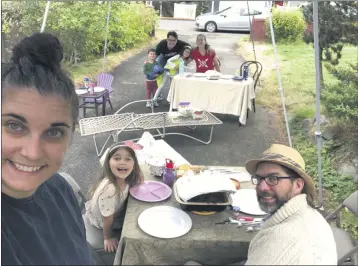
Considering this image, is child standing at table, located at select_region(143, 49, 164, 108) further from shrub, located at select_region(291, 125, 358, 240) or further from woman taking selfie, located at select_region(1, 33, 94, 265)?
woman taking selfie, located at select_region(1, 33, 94, 265)

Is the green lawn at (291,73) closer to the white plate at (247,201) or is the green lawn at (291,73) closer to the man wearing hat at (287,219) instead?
the white plate at (247,201)

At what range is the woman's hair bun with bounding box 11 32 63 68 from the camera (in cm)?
79

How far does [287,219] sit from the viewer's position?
1.55 meters

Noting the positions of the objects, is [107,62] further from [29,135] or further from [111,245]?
[29,135]

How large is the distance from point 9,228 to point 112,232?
1.51m

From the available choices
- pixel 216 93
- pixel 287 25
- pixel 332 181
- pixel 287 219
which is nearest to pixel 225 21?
pixel 287 25

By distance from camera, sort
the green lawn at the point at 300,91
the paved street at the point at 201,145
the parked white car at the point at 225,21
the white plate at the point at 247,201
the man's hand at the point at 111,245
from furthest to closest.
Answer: the parked white car at the point at 225,21 < the paved street at the point at 201,145 < the green lawn at the point at 300,91 < the white plate at the point at 247,201 < the man's hand at the point at 111,245

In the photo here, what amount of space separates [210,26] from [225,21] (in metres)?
0.64

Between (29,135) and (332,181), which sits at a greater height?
(29,135)

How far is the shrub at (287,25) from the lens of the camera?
12109 millimetres

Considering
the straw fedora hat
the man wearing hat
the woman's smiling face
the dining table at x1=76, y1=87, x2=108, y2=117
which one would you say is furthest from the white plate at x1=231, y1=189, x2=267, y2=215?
the dining table at x1=76, y1=87, x2=108, y2=117

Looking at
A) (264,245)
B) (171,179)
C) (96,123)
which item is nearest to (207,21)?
(96,123)

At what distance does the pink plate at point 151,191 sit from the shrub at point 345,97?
2924 millimetres

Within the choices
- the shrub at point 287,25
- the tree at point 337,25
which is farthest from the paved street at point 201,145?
the shrub at point 287,25
